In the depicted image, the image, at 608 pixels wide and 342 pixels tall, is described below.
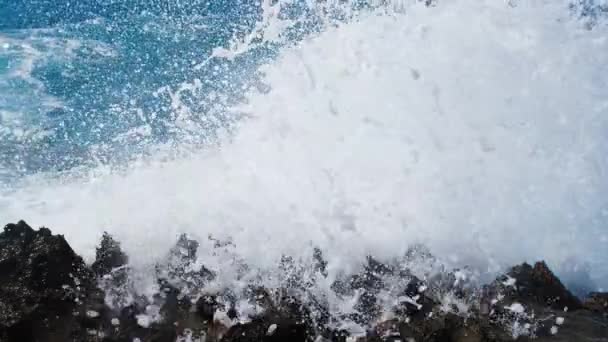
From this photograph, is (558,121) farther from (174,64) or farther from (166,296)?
(174,64)

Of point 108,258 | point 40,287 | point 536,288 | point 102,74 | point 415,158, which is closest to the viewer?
point 40,287

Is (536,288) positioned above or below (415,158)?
below

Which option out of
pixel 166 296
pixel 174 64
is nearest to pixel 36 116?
pixel 174 64

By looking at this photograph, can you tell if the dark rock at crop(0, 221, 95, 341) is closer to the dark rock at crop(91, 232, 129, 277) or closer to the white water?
the dark rock at crop(91, 232, 129, 277)

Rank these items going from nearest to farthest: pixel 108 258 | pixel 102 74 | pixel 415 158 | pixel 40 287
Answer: pixel 40 287 → pixel 108 258 → pixel 415 158 → pixel 102 74

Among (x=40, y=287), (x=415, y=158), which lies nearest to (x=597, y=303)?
(x=415, y=158)

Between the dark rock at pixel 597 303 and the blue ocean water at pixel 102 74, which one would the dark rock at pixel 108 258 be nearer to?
the blue ocean water at pixel 102 74

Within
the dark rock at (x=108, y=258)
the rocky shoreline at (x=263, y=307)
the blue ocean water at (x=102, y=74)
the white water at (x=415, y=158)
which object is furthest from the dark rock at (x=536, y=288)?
the blue ocean water at (x=102, y=74)

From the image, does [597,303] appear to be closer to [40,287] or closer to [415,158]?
[415,158]
